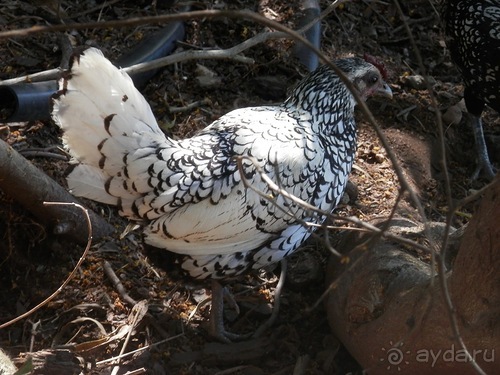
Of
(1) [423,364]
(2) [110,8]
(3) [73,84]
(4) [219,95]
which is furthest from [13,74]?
(1) [423,364]

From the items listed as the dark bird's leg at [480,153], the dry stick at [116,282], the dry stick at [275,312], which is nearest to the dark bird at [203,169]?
the dry stick at [275,312]

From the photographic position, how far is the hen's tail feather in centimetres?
235

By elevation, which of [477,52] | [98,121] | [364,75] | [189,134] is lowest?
[189,134]

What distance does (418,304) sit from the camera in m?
2.36

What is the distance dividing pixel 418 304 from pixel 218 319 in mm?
999

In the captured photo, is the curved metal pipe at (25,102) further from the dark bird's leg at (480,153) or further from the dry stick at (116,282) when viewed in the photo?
the dark bird's leg at (480,153)

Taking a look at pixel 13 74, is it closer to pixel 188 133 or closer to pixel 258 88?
pixel 188 133

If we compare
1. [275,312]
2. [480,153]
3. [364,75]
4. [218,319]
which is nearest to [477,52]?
[480,153]

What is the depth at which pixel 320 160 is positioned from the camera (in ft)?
9.34

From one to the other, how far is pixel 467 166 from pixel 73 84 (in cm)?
273

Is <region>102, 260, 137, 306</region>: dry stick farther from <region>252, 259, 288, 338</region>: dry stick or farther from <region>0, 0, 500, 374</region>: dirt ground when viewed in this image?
<region>252, 259, 288, 338</region>: dry stick

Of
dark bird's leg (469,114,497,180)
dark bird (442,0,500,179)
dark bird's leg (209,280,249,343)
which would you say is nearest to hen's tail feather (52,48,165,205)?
dark bird's leg (209,280,249,343)

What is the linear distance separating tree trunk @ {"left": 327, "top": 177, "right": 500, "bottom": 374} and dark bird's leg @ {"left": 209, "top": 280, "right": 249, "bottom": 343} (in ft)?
1.55

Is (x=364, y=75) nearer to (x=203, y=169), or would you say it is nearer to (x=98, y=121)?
(x=203, y=169)
